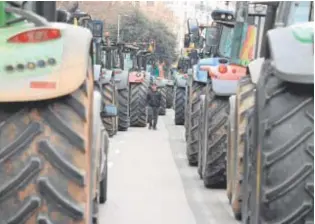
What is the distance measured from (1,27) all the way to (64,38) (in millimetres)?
947

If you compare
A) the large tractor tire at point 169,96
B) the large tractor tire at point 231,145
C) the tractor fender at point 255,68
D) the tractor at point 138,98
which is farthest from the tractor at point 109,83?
the large tractor tire at point 169,96

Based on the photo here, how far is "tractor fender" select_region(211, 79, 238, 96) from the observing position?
32.4 ft

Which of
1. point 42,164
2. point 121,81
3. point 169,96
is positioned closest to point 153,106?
point 121,81

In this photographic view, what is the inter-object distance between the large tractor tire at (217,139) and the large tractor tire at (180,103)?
40.4ft

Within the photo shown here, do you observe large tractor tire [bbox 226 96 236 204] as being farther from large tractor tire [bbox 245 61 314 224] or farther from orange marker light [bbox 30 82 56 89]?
orange marker light [bbox 30 82 56 89]

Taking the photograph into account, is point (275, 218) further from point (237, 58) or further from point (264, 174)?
point (237, 58)

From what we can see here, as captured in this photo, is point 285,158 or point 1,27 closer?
point 285,158

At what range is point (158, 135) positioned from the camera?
2061cm

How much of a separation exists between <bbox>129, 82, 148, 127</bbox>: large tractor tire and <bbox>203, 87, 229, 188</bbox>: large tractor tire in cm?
1243

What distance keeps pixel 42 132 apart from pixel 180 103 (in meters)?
19.1

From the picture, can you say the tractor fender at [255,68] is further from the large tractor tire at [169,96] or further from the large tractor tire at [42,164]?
the large tractor tire at [169,96]

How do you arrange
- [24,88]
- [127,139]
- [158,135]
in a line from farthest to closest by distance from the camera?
1. [158,135]
2. [127,139]
3. [24,88]

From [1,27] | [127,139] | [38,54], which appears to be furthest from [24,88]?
[127,139]

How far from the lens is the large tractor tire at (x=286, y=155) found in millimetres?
3965
